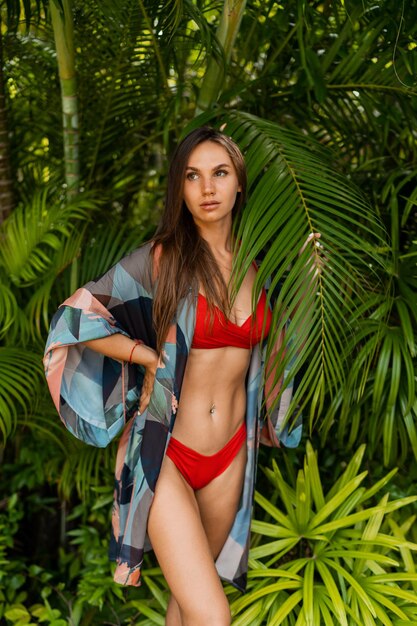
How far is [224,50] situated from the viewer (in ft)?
6.97

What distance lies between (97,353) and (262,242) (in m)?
0.51

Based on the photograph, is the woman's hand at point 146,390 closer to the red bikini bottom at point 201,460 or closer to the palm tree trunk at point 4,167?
the red bikini bottom at point 201,460

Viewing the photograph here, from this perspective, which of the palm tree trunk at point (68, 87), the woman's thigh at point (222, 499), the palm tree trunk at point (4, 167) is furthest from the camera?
the palm tree trunk at point (4, 167)

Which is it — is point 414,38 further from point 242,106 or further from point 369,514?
point 369,514

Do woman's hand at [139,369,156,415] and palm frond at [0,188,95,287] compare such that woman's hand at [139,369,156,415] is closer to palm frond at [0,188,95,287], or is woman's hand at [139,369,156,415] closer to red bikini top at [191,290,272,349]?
red bikini top at [191,290,272,349]

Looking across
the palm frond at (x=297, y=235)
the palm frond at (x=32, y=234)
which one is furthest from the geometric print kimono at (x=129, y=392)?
the palm frond at (x=32, y=234)

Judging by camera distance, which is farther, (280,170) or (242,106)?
(242,106)

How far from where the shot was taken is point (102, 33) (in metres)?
2.29

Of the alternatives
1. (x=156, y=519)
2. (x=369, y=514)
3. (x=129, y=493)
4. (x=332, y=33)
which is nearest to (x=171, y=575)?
(x=156, y=519)

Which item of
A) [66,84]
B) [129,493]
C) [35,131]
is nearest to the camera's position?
[129,493]

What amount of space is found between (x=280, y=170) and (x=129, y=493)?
92 cm

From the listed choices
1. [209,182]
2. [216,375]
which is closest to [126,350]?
[216,375]

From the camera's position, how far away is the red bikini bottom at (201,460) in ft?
5.81

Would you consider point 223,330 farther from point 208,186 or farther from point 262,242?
point 208,186
